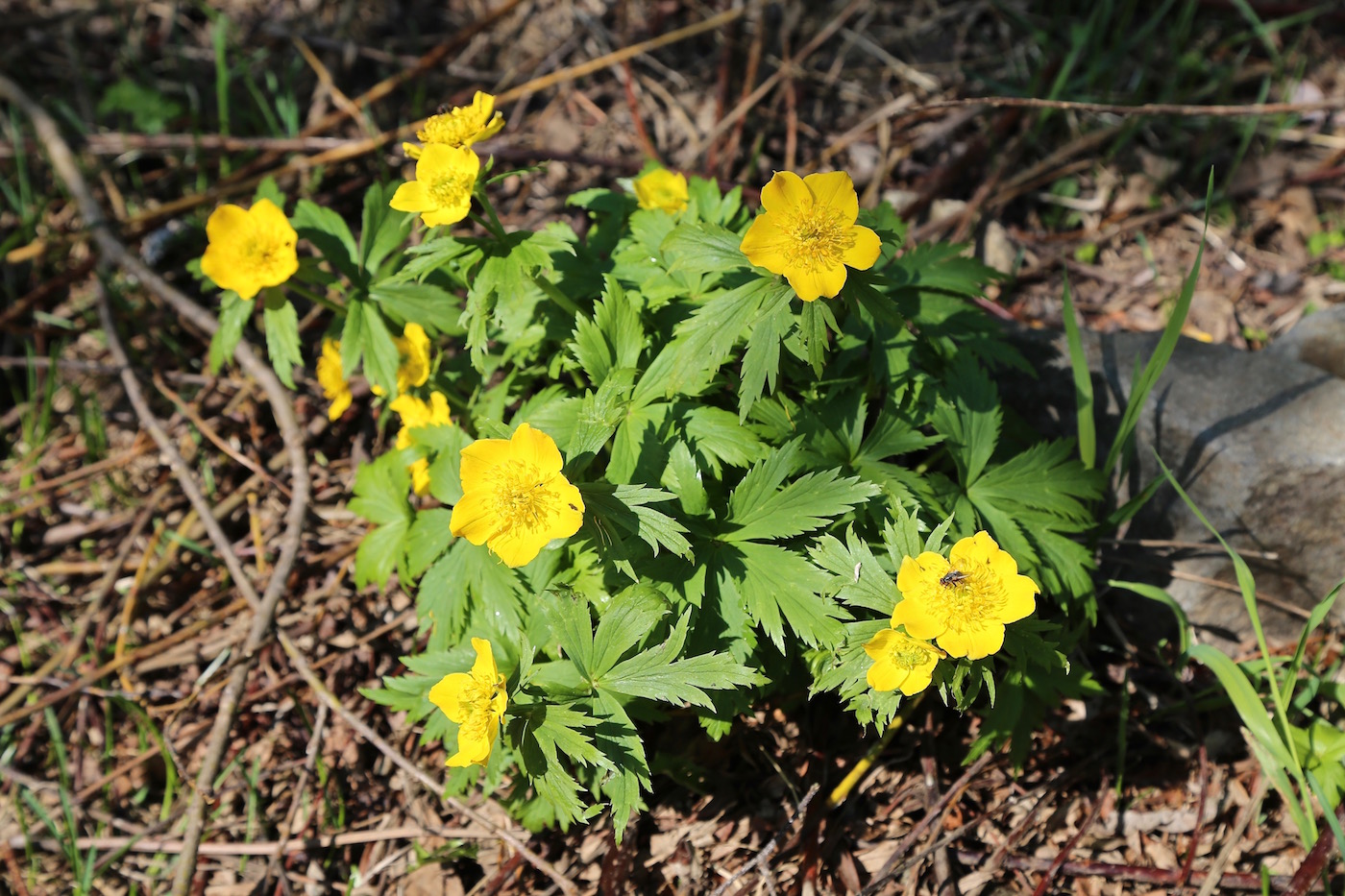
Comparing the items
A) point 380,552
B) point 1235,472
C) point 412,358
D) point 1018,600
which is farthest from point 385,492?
point 1235,472

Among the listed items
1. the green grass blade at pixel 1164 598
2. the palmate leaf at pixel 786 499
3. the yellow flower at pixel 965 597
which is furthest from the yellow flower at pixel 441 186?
the green grass blade at pixel 1164 598

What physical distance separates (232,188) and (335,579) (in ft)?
7.28

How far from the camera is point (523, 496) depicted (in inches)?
84.7

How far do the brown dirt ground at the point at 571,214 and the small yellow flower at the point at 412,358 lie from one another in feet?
3.49

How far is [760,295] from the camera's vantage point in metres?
2.25

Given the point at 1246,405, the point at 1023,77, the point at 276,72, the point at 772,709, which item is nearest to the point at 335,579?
the point at 772,709

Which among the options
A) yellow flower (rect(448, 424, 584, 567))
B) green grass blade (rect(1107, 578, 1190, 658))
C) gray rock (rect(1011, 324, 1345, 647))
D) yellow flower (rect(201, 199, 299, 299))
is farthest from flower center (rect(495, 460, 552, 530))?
gray rock (rect(1011, 324, 1345, 647))

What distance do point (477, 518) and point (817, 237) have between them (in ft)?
3.44

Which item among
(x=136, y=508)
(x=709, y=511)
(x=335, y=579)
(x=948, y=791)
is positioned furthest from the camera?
(x=136, y=508)

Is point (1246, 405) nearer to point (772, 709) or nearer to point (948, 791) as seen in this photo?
point (948, 791)

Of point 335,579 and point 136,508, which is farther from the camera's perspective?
point 136,508

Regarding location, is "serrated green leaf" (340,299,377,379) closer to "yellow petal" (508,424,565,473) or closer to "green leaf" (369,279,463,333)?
"green leaf" (369,279,463,333)

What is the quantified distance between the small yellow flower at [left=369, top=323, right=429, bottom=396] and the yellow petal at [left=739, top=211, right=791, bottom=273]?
1322 millimetres

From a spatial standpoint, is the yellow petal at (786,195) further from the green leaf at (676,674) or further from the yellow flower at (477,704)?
the yellow flower at (477,704)
